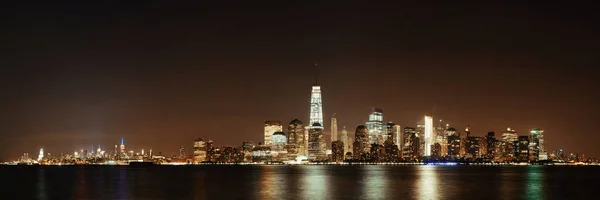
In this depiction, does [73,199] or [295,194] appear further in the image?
[295,194]

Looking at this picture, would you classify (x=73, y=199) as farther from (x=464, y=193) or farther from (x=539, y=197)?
(x=539, y=197)

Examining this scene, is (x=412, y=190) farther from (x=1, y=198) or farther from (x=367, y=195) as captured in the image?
(x=1, y=198)

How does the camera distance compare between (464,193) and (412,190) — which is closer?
(464,193)

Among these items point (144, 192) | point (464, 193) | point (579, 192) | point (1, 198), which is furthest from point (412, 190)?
point (1, 198)

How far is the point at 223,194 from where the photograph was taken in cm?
9100

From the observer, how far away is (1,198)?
8838cm

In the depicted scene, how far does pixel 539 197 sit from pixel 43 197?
61.9 m

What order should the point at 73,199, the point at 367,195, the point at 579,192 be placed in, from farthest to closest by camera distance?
the point at 579,192
the point at 367,195
the point at 73,199

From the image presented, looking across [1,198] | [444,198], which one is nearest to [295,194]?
[444,198]

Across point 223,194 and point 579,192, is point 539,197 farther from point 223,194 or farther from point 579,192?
point 223,194

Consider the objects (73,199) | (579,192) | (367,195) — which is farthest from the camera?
(579,192)

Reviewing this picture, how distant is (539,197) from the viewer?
91.1 metres

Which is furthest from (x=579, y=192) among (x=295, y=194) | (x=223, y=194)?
(x=223, y=194)

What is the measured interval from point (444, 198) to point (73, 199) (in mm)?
43688
